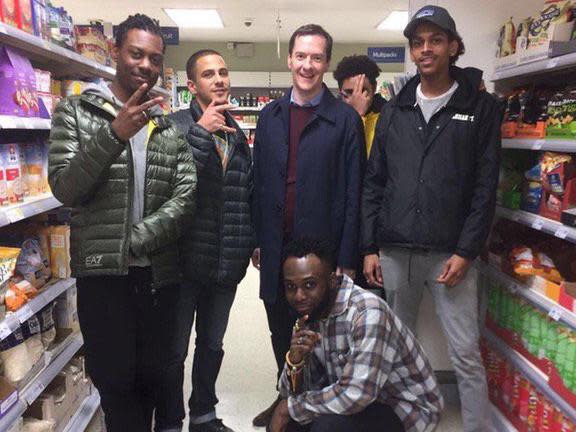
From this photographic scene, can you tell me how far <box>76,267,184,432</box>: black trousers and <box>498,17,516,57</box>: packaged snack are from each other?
6.59ft

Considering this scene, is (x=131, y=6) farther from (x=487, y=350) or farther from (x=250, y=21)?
(x=487, y=350)

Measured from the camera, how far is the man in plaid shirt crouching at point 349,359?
149 centimetres

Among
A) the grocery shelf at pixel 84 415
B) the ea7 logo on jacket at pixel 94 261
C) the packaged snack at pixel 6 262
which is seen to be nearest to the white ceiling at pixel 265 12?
the grocery shelf at pixel 84 415

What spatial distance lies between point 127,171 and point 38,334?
3.12 ft

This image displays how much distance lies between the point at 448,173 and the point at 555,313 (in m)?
0.69

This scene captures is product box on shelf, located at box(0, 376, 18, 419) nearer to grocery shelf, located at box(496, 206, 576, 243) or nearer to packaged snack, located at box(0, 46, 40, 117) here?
packaged snack, located at box(0, 46, 40, 117)

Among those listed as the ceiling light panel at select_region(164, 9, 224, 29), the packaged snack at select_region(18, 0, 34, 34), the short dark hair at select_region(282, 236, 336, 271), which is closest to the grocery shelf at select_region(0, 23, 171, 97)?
the packaged snack at select_region(18, 0, 34, 34)

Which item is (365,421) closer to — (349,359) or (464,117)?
(349,359)

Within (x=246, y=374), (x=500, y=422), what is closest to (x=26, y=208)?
(x=246, y=374)

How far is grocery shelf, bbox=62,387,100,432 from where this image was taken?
2.19 meters

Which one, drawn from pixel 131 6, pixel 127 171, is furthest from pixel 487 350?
pixel 131 6

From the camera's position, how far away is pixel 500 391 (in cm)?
242

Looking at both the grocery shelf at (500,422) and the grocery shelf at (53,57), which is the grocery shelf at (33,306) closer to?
the grocery shelf at (53,57)

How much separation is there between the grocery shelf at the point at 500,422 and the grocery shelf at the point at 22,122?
8.05 feet
